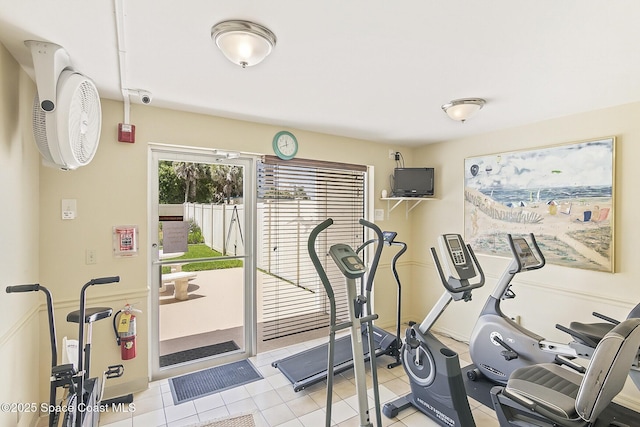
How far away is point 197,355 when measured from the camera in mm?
3104

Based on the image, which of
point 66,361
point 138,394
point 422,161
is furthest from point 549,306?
point 66,361

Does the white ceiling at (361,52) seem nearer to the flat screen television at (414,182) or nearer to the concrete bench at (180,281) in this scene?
the flat screen television at (414,182)

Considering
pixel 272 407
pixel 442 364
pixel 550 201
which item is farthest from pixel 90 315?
pixel 550 201

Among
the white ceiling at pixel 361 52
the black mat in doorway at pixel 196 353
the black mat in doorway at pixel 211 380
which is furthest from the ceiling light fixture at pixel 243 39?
the black mat in doorway at pixel 196 353

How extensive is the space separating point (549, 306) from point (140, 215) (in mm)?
3762

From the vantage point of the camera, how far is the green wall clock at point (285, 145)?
3.29m

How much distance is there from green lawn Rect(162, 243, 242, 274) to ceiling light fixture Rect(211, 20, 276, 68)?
191 cm

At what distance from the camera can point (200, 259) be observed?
3.04 metres

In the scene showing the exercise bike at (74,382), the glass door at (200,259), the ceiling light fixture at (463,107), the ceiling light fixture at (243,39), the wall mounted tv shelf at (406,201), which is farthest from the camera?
the wall mounted tv shelf at (406,201)

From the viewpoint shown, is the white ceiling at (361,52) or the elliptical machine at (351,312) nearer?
the white ceiling at (361,52)

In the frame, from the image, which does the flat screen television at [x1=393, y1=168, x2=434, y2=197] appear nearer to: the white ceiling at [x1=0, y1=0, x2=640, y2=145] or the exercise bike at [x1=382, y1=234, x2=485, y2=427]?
the white ceiling at [x1=0, y1=0, x2=640, y2=145]

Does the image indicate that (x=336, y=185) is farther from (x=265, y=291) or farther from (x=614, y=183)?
(x=614, y=183)

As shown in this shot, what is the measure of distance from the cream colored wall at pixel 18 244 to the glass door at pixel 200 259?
79cm

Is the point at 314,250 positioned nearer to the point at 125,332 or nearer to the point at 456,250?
the point at 456,250
